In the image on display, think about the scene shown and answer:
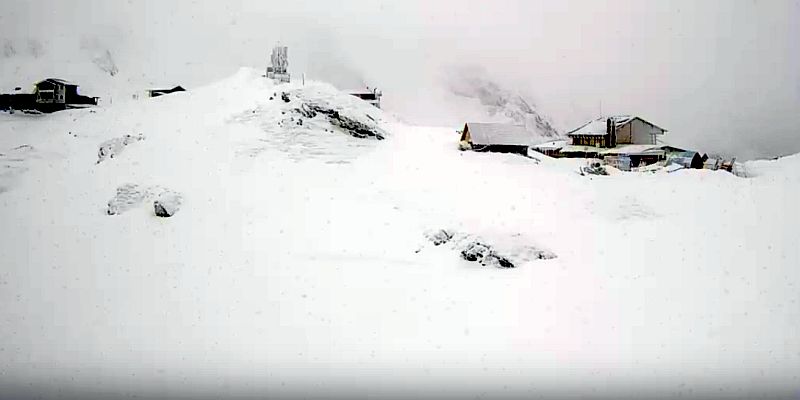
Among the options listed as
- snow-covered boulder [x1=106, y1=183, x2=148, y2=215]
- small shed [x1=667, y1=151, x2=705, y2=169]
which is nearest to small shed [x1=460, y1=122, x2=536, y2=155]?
small shed [x1=667, y1=151, x2=705, y2=169]

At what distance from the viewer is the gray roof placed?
Answer: 29.7 feet

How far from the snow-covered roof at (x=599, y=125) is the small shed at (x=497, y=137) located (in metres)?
0.90

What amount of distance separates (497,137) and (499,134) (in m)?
0.09

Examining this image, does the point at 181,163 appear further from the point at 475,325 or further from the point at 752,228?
the point at 752,228

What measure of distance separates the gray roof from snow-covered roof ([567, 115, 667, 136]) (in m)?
0.87

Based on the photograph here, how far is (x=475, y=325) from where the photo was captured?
5.36 meters

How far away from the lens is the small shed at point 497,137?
9117 millimetres

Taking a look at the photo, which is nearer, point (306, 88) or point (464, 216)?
point (464, 216)

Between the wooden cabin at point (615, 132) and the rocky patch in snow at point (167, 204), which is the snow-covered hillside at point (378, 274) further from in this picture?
the wooden cabin at point (615, 132)

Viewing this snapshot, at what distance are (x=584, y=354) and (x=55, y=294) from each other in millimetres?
5322

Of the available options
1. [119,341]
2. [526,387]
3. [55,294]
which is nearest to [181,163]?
[55,294]

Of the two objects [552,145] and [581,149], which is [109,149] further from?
[581,149]

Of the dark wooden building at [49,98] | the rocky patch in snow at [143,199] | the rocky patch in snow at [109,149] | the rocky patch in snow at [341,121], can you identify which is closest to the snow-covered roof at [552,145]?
the rocky patch in snow at [341,121]

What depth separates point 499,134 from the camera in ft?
30.9
